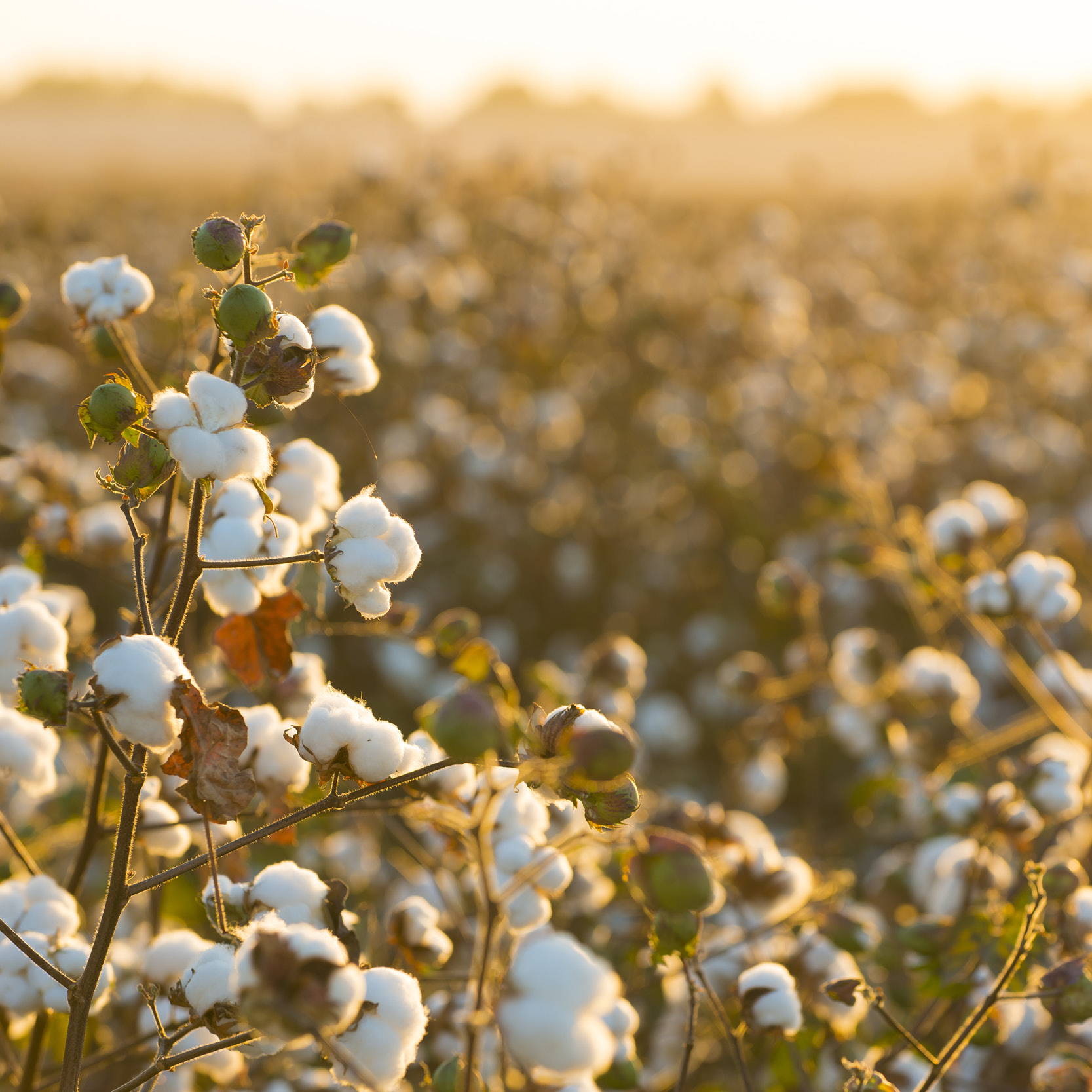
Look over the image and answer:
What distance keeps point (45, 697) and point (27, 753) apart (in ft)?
1.73

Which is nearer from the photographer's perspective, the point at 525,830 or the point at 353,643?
the point at 525,830

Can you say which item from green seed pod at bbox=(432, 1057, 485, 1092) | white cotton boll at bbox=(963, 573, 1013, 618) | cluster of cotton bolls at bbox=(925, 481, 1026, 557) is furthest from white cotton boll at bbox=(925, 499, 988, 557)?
green seed pod at bbox=(432, 1057, 485, 1092)

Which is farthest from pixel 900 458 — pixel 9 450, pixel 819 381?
pixel 9 450

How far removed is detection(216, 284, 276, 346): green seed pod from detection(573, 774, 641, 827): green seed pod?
1.86 ft

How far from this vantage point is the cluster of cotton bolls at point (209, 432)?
110 cm

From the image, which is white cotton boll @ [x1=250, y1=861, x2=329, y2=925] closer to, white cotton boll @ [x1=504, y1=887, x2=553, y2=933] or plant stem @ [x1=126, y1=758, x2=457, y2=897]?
plant stem @ [x1=126, y1=758, x2=457, y2=897]

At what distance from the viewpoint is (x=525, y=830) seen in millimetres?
1509

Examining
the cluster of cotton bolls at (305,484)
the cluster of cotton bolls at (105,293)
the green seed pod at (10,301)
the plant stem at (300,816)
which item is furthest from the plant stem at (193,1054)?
the green seed pod at (10,301)

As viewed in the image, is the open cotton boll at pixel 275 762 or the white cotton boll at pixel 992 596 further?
the white cotton boll at pixel 992 596

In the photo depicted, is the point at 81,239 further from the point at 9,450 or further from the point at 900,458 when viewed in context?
the point at 9,450

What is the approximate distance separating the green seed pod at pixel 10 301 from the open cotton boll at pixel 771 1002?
1520 mm

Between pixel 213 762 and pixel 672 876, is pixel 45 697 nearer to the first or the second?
pixel 213 762

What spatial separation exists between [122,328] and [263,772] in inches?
30.3

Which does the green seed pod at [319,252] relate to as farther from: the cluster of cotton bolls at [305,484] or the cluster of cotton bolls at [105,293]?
the cluster of cotton bolls at [105,293]
